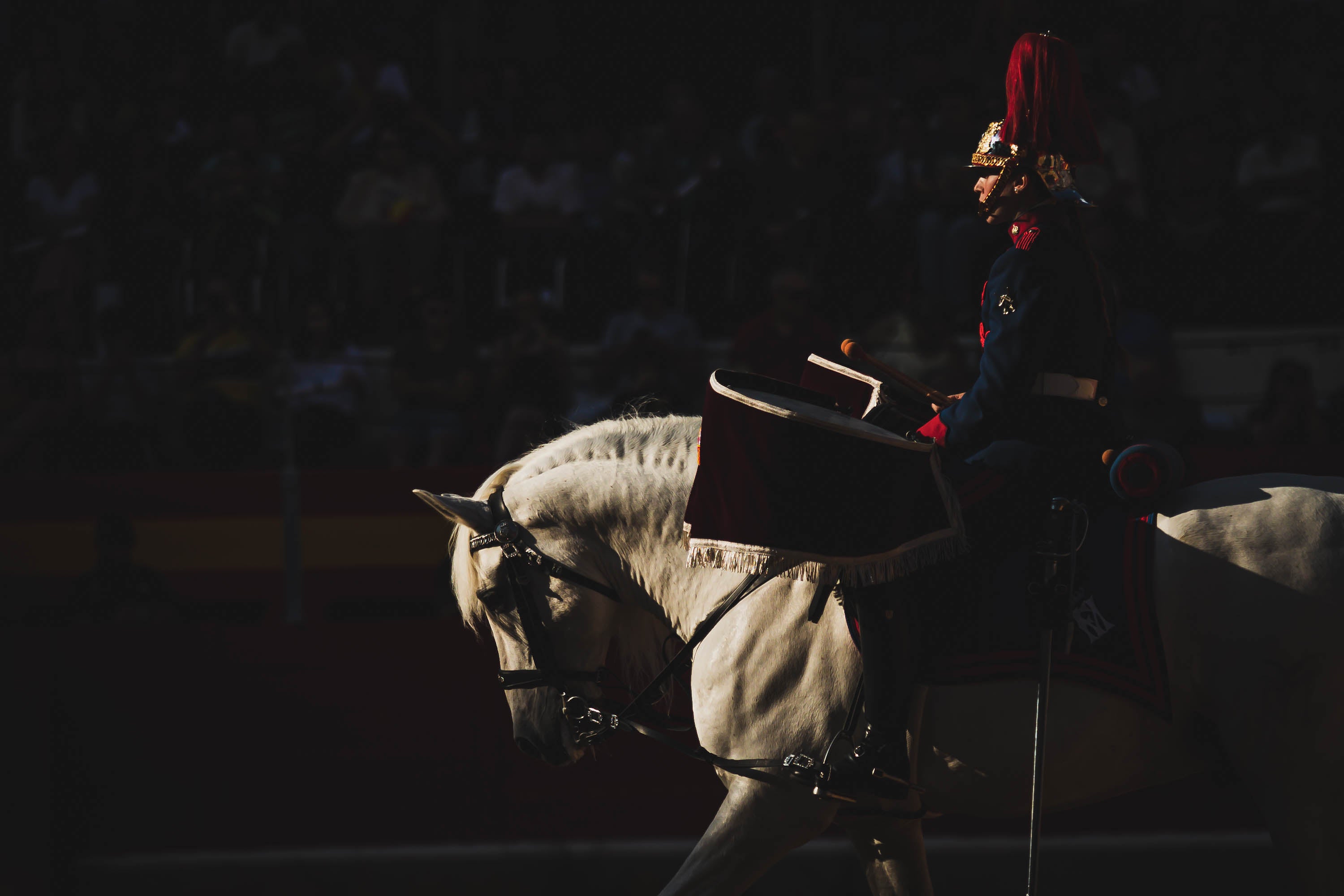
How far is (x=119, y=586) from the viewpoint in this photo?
6.54m

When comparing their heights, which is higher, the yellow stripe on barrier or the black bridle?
the black bridle

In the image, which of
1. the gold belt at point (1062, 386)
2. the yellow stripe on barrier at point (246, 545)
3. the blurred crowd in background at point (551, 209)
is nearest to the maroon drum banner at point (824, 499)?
the gold belt at point (1062, 386)

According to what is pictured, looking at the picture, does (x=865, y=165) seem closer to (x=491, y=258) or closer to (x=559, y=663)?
(x=491, y=258)

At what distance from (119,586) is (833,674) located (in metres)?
4.08

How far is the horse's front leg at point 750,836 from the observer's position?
362 centimetres

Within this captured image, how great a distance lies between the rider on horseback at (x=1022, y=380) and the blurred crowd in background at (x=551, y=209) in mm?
3482

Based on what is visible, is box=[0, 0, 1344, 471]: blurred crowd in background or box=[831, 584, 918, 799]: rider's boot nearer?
box=[831, 584, 918, 799]: rider's boot

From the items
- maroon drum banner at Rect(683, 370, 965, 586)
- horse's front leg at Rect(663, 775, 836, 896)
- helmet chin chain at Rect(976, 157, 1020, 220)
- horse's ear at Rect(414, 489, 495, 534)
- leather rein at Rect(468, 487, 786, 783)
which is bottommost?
horse's front leg at Rect(663, 775, 836, 896)

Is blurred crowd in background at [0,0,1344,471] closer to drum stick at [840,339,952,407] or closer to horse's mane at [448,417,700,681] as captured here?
horse's mane at [448,417,700,681]

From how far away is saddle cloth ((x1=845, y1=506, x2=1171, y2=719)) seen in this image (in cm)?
345

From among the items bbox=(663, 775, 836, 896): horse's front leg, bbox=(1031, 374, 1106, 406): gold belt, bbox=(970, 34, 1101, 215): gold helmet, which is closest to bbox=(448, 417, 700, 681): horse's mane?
bbox=(663, 775, 836, 896): horse's front leg

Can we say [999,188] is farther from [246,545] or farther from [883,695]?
[246,545]

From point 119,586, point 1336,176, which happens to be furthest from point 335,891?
point 1336,176

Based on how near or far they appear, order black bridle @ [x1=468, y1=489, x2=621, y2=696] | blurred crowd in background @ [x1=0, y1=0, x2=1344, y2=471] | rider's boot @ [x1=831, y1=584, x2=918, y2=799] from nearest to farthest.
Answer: rider's boot @ [x1=831, y1=584, x2=918, y2=799]
black bridle @ [x1=468, y1=489, x2=621, y2=696]
blurred crowd in background @ [x1=0, y1=0, x2=1344, y2=471]
